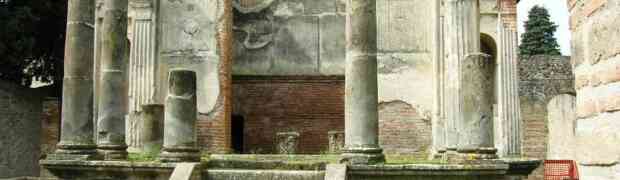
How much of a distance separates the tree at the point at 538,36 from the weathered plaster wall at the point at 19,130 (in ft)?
119

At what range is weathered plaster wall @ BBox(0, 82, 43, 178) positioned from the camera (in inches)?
696

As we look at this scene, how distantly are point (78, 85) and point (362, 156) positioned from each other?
5156 mm

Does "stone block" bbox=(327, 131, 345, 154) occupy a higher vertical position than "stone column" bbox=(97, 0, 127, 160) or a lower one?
lower

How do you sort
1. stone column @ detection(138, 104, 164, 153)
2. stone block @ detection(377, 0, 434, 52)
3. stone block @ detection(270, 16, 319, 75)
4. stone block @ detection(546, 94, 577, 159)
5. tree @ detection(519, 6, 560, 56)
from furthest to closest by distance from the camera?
tree @ detection(519, 6, 560, 56) < stone block @ detection(546, 94, 577, 159) < stone block @ detection(270, 16, 319, 75) < stone block @ detection(377, 0, 434, 52) < stone column @ detection(138, 104, 164, 153)

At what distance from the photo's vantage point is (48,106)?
18156 millimetres

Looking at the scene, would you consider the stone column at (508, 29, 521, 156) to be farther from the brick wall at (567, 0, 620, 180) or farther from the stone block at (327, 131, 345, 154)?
the brick wall at (567, 0, 620, 180)

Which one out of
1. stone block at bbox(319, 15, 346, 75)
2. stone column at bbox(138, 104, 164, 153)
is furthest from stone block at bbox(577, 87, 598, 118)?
stone block at bbox(319, 15, 346, 75)

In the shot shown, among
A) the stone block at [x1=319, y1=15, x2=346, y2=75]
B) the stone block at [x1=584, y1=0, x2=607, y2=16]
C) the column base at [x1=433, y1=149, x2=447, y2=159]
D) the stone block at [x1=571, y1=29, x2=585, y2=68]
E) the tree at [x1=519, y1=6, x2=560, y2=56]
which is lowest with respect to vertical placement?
the column base at [x1=433, y1=149, x2=447, y2=159]

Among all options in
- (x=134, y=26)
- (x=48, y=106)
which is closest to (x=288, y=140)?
(x=134, y=26)

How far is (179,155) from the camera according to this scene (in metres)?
11.2

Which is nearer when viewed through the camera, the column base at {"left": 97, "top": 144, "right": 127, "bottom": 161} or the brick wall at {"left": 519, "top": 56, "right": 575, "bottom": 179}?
the column base at {"left": 97, "top": 144, "right": 127, "bottom": 161}

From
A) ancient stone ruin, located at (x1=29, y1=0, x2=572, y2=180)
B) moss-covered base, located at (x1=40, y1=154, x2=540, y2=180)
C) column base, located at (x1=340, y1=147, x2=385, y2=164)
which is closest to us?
moss-covered base, located at (x1=40, y1=154, x2=540, y2=180)

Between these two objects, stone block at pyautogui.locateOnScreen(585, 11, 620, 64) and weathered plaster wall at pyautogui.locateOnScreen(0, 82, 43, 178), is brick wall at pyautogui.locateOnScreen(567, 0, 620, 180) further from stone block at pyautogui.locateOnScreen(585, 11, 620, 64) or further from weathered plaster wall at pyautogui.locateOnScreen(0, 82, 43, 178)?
weathered plaster wall at pyautogui.locateOnScreen(0, 82, 43, 178)

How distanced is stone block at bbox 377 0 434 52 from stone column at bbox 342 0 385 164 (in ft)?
16.4
